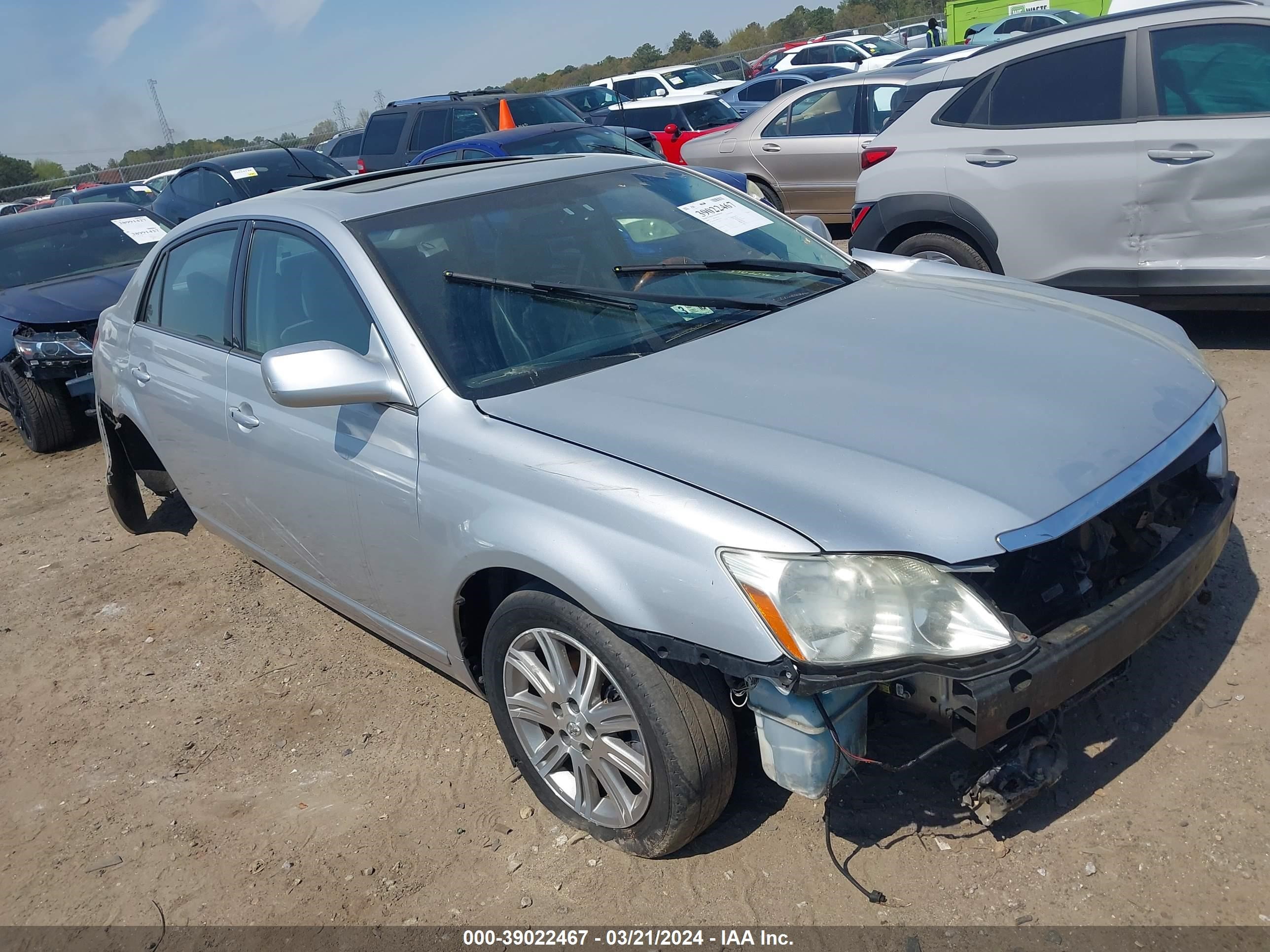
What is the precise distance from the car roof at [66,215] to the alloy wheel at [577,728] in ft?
24.3

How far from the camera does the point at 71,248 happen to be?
8.14 meters

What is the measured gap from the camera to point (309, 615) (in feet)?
14.8

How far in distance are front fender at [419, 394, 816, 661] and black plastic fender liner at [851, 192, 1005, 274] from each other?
385 cm

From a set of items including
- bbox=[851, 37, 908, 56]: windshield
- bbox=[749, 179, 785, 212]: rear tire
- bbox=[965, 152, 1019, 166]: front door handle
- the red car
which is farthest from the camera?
bbox=[851, 37, 908, 56]: windshield

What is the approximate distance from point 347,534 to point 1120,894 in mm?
2325

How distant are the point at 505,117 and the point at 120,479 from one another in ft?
27.0

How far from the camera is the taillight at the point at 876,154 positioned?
6.32m

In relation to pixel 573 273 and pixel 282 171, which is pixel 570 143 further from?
pixel 573 273

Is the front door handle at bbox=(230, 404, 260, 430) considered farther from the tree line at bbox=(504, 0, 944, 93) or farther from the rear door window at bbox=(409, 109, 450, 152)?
the tree line at bbox=(504, 0, 944, 93)

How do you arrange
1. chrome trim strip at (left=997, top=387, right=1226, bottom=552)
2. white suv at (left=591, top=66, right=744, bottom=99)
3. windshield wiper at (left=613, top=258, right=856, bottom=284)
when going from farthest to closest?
1. white suv at (left=591, top=66, right=744, bottom=99)
2. windshield wiper at (left=613, top=258, right=856, bottom=284)
3. chrome trim strip at (left=997, top=387, right=1226, bottom=552)

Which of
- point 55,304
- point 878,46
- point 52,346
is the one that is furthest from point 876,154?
point 878,46

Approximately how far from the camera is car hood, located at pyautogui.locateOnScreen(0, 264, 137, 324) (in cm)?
716

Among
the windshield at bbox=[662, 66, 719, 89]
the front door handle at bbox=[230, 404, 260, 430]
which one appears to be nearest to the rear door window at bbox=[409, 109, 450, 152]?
the front door handle at bbox=[230, 404, 260, 430]

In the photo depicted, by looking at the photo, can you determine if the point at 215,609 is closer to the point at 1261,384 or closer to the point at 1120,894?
the point at 1120,894
